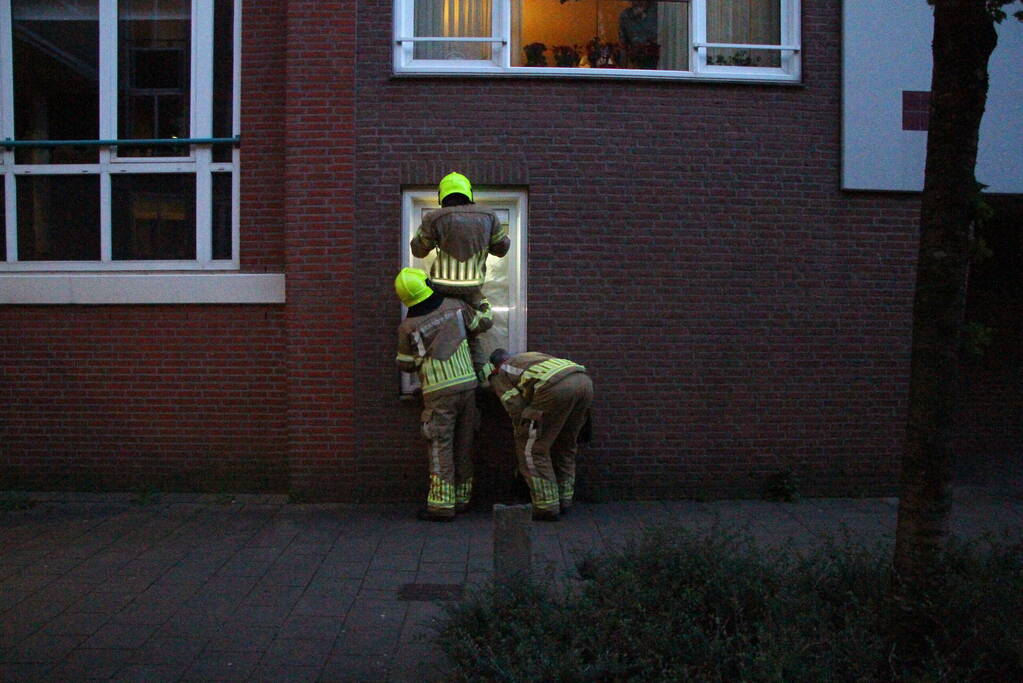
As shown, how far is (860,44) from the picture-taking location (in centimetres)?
843

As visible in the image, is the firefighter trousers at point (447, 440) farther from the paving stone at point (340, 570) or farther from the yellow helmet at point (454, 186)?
the yellow helmet at point (454, 186)

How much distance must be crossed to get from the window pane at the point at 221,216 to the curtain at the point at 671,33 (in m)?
4.03

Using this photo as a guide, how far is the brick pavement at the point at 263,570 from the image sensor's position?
5051 millimetres

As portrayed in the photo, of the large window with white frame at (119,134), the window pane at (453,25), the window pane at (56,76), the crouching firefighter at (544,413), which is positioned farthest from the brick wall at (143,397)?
the window pane at (453,25)

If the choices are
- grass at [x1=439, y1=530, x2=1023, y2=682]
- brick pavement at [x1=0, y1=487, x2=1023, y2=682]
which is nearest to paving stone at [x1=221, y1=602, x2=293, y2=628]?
brick pavement at [x1=0, y1=487, x2=1023, y2=682]

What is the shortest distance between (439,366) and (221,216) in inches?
106

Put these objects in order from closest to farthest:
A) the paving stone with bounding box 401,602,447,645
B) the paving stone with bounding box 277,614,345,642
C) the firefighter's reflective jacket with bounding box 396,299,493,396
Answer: the paving stone with bounding box 401,602,447,645 < the paving stone with bounding box 277,614,345,642 < the firefighter's reflective jacket with bounding box 396,299,493,396

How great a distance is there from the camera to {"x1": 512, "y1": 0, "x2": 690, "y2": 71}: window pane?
8.59 meters

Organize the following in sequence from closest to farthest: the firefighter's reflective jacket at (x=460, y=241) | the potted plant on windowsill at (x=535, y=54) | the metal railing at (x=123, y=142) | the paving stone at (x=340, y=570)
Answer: the paving stone at (x=340, y=570), the firefighter's reflective jacket at (x=460, y=241), the potted plant on windowsill at (x=535, y=54), the metal railing at (x=123, y=142)

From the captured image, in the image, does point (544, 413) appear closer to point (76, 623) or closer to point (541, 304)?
point (541, 304)

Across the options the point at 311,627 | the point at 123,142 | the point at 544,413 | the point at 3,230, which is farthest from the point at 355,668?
the point at 3,230

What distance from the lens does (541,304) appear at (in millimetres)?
8312

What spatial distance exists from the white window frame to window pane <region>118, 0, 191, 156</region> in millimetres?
2297

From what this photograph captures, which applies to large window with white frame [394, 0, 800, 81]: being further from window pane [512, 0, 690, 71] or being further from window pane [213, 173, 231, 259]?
window pane [213, 173, 231, 259]
